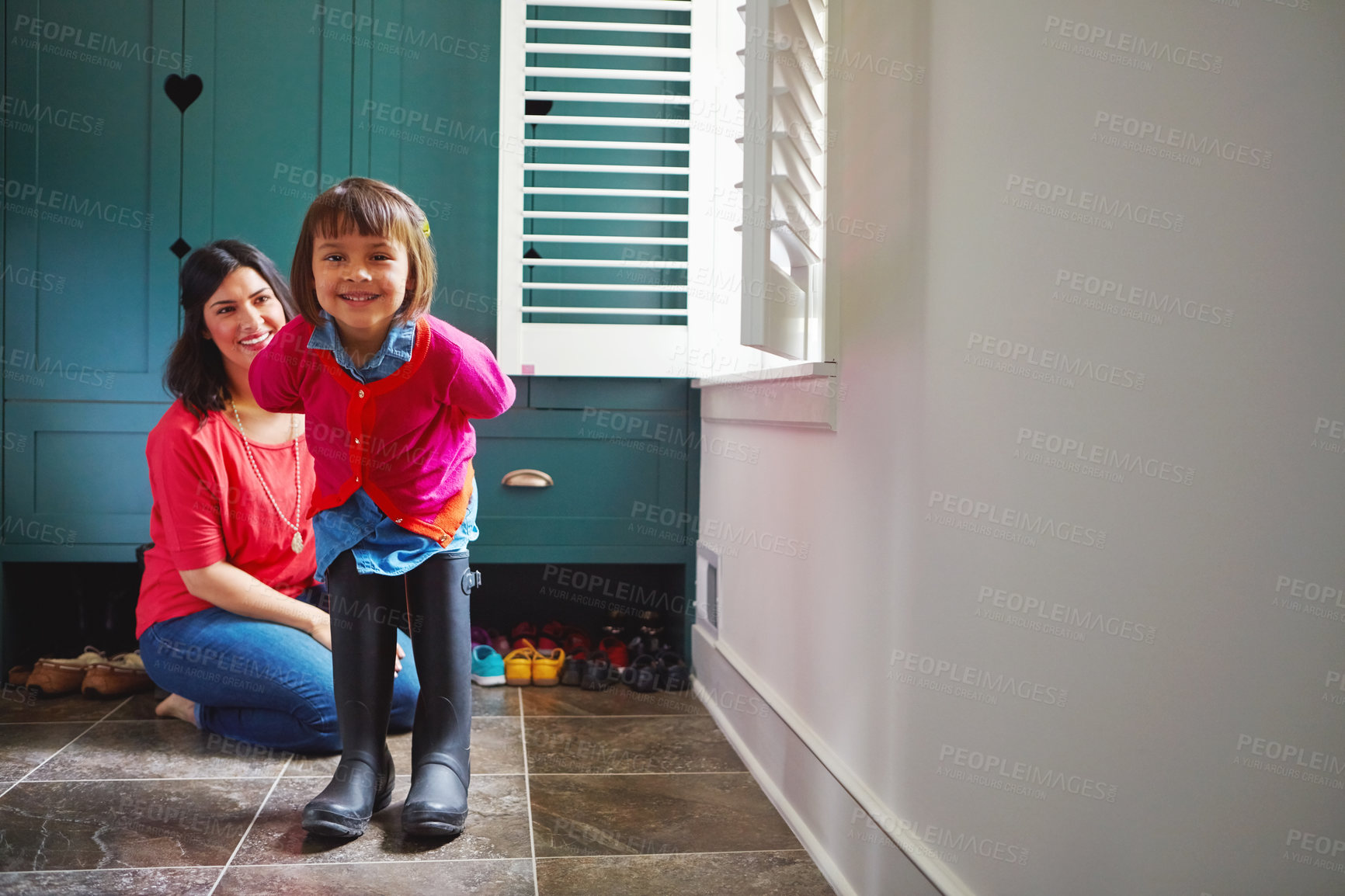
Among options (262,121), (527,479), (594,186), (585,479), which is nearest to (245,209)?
(262,121)

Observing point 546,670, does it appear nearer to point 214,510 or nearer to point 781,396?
point 214,510

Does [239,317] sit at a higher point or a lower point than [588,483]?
higher

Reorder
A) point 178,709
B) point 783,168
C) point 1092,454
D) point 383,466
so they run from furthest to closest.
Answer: point 178,709 < point 383,466 < point 783,168 < point 1092,454

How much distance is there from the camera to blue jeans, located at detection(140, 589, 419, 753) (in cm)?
200

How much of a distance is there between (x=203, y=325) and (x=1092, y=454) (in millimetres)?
1813

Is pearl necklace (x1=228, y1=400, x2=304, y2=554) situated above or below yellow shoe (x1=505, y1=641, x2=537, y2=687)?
above

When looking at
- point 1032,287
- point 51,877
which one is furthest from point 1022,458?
point 51,877

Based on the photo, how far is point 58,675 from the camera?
2408 millimetres

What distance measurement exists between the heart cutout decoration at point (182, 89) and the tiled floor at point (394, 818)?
1.50 meters

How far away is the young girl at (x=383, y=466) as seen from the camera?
1555mm

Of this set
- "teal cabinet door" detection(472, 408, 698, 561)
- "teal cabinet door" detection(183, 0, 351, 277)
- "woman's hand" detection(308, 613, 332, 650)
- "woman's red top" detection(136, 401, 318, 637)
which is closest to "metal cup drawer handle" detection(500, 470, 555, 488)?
"teal cabinet door" detection(472, 408, 698, 561)

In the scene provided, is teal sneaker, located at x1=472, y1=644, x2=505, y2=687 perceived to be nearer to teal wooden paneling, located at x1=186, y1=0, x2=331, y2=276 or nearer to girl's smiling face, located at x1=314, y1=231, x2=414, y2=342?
teal wooden paneling, located at x1=186, y1=0, x2=331, y2=276

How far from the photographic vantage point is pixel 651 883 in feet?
4.80

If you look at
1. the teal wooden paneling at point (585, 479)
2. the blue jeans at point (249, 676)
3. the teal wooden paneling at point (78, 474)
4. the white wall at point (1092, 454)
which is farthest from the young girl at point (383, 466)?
the teal wooden paneling at point (78, 474)
